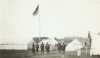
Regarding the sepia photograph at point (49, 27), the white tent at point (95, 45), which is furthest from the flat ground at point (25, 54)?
the white tent at point (95, 45)

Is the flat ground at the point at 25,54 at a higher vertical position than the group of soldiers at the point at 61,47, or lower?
lower

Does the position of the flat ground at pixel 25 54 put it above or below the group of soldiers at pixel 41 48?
below

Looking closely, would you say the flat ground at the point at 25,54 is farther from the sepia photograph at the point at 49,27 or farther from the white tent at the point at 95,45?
the white tent at the point at 95,45

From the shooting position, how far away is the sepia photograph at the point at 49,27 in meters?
1.64

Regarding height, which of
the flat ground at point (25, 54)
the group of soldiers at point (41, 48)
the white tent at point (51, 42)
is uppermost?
the white tent at point (51, 42)

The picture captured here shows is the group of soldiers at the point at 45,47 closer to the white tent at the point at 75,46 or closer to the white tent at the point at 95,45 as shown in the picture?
the white tent at the point at 75,46

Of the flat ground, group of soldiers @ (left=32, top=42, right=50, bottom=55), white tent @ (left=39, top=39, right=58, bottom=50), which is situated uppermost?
white tent @ (left=39, top=39, right=58, bottom=50)

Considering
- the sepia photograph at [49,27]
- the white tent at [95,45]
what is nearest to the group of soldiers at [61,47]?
the sepia photograph at [49,27]

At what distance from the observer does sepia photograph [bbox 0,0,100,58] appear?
164cm

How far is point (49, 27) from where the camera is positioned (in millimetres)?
1649

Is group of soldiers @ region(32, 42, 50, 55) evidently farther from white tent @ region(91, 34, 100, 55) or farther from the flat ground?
white tent @ region(91, 34, 100, 55)

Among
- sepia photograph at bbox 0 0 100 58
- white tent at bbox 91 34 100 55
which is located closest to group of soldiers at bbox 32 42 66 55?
sepia photograph at bbox 0 0 100 58

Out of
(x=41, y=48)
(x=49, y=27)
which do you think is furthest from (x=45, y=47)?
(x=49, y=27)

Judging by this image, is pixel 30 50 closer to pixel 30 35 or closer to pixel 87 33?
pixel 30 35
